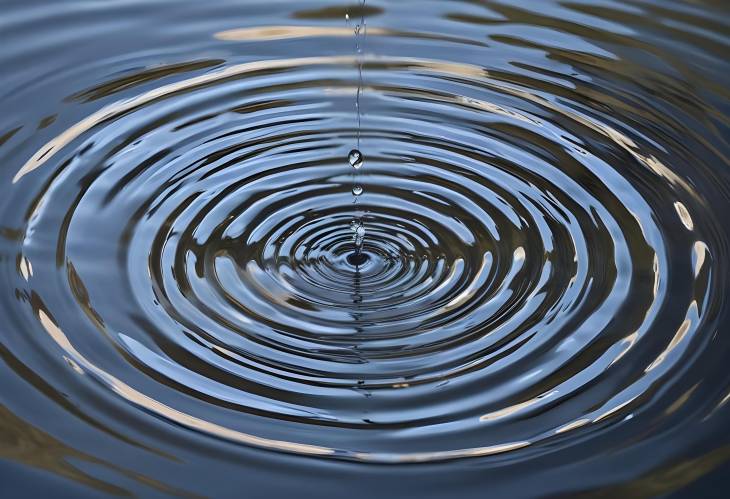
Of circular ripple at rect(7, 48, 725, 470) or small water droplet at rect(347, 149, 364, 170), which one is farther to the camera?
small water droplet at rect(347, 149, 364, 170)

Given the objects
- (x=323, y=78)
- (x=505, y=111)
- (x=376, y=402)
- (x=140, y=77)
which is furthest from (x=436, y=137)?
(x=376, y=402)

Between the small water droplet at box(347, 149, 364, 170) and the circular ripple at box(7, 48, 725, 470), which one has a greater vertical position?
the small water droplet at box(347, 149, 364, 170)

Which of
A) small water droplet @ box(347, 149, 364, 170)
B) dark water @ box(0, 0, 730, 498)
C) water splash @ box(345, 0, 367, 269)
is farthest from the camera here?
small water droplet @ box(347, 149, 364, 170)

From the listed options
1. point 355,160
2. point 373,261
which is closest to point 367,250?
point 373,261

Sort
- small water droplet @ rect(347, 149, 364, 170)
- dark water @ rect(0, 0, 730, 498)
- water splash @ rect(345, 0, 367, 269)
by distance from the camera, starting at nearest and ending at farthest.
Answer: dark water @ rect(0, 0, 730, 498)
water splash @ rect(345, 0, 367, 269)
small water droplet @ rect(347, 149, 364, 170)

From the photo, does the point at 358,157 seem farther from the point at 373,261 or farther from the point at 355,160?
the point at 373,261

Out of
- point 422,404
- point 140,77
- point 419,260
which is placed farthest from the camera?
point 140,77

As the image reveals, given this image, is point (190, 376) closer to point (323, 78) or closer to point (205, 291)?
point (205, 291)
